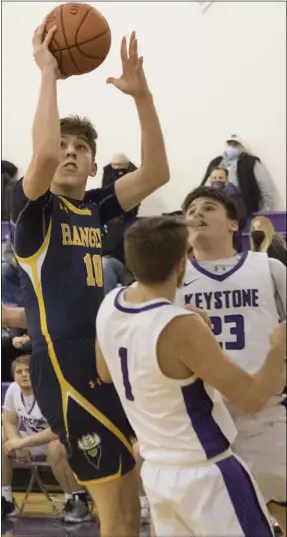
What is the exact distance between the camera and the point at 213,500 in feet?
3.96

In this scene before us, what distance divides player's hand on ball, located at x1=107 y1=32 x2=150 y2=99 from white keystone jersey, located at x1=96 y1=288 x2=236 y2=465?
40cm

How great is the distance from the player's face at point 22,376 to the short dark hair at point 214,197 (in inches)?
20.3

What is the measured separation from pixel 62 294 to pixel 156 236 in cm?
27

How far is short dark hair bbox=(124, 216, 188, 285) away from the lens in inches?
48.4

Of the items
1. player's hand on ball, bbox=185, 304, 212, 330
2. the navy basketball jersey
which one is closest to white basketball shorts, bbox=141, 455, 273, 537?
player's hand on ball, bbox=185, 304, 212, 330

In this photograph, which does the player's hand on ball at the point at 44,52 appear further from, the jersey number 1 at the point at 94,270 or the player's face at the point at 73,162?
the jersey number 1 at the point at 94,270

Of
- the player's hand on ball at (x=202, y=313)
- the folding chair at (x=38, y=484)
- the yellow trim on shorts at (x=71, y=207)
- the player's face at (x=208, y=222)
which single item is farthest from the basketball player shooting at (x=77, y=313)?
the folding chair at (x=38, y=484)

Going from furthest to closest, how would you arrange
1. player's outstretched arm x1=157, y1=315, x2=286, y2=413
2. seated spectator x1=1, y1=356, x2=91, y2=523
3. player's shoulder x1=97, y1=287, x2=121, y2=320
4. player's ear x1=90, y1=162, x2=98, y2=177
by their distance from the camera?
seated spectator x1=1, y1=356, x2=91, y2=523 < player's ear x1=90, y1=162, x2=98, y2=177 < player's shoulder x1=97, y1=287, x2=121, y2=320 < player's outstretched arm x1=157, y1=315, x2=286, y2=413

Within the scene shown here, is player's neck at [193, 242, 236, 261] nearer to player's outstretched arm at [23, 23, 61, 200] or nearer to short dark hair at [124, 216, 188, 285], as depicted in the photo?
short dark hair at [124, 216, 188, 285]

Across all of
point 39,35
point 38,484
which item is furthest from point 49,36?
point 38,484

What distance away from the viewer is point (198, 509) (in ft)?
3.97

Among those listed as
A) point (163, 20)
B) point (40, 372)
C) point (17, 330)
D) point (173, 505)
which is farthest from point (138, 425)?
point (163, 20)

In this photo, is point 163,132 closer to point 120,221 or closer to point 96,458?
point 120,221

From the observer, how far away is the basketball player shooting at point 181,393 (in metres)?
1.20
